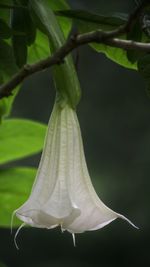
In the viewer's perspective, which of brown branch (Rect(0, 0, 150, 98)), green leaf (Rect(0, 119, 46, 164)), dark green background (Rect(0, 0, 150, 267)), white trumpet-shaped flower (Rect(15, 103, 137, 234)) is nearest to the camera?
brown branch (Rect(0, 0, 150, 98))

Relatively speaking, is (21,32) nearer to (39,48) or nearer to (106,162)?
(39,48)

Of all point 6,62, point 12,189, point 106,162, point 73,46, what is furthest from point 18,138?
point 106,162

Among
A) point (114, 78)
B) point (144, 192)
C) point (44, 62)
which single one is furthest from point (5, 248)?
point (44, 62)

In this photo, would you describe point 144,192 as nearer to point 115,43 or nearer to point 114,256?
point 114,256

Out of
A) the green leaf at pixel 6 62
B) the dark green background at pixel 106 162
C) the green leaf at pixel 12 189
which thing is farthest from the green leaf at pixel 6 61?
the dark green background at pixel 106 162

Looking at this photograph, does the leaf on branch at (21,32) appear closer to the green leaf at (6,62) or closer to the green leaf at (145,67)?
the green leaf at (6,62)

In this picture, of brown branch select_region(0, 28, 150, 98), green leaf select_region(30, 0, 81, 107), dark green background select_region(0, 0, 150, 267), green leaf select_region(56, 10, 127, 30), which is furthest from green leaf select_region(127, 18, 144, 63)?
dark green background select_region(0, 0, 150, 267)

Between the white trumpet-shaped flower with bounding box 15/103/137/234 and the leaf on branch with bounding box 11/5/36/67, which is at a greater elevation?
the leaf on branch with bounding box 11/5/36/67

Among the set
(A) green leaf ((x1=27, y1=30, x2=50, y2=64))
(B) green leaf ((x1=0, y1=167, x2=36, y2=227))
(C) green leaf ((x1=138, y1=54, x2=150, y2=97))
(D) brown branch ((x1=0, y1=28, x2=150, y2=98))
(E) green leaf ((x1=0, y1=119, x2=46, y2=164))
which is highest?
(D) brown branch ((x1=0, y1=28, x2=150, y2=98))

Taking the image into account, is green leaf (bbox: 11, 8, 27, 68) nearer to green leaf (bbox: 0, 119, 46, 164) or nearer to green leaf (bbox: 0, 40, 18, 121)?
green leaf (bbox: 0, 40, 18, 121)
